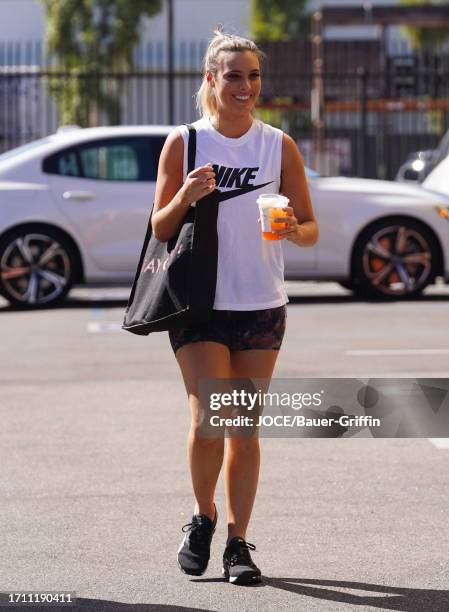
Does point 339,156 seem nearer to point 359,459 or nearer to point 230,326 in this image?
point 359,459

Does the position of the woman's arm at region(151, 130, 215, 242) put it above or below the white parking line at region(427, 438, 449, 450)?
above

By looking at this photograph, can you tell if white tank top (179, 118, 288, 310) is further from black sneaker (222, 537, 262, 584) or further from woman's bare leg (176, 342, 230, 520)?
black sneaker (222, 537, 262, 584)

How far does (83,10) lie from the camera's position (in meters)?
50.6

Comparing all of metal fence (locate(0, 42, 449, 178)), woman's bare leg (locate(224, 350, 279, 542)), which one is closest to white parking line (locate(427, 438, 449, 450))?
woman's bare leg (locate(224, 350, 279, 542))

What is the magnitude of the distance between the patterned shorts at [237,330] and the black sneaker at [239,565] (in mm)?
630

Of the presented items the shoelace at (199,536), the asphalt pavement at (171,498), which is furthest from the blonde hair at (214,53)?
the asphalt pavement at (171,498)

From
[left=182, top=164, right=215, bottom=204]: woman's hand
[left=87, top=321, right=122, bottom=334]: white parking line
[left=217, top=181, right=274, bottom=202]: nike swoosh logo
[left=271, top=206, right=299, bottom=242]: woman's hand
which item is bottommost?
[left=87, top=321, right=122, bottom=334]: white parking line

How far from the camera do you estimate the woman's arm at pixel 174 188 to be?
177 inches

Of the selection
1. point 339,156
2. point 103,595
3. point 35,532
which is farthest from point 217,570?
point 339,156

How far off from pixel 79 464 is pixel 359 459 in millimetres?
1293

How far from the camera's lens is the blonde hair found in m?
4.64

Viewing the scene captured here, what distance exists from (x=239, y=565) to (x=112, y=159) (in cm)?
919

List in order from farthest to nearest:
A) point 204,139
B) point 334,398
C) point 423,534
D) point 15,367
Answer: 1. point 15,367
2. point 423,534
3. point 204,139
4. point 334,398

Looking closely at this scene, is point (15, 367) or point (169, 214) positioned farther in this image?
point (15, 367)
